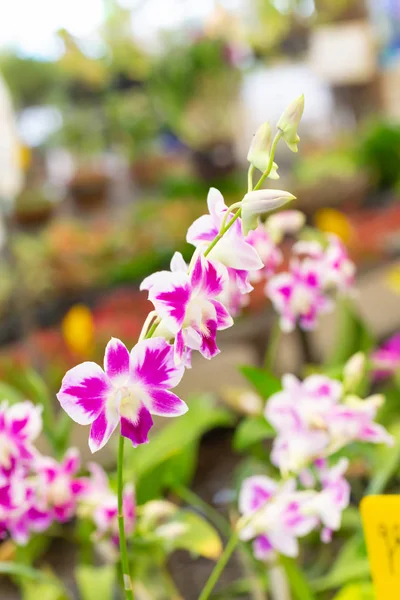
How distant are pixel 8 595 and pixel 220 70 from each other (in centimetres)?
156

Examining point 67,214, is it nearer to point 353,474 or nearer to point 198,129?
point 198,129

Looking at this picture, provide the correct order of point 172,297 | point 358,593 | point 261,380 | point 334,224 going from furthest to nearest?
point 334,224
point 261,380
point 358,593
point 172,297

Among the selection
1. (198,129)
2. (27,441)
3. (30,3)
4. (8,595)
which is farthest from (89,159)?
(27,441)

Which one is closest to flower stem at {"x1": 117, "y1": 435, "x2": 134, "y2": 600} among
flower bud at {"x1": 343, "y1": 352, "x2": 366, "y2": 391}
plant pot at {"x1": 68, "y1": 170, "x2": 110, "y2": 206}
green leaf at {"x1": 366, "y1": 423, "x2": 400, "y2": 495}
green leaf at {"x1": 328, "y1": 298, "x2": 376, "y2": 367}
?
flower bud at {"x1": 343, "y1": 352, "x2": 366, "y2": 391}

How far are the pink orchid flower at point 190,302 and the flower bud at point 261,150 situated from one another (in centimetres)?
5

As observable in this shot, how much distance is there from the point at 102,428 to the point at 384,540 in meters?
0.21

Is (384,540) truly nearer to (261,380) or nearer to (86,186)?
(261,380)

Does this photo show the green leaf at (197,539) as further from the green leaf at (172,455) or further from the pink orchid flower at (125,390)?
the pink orchid flower at (125,390)

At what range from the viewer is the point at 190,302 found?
0.31 m

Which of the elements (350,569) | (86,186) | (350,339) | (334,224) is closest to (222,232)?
(350,569)

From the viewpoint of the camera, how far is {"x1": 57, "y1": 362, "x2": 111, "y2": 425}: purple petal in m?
0.30

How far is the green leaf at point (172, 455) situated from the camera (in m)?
0.68

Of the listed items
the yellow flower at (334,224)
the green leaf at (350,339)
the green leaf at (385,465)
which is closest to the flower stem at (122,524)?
the green leaf at (385,465)

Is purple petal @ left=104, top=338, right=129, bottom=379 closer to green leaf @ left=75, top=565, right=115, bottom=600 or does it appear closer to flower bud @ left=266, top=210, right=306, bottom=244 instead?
flower bud @ left=266, top=210, right=306, bottom=244
